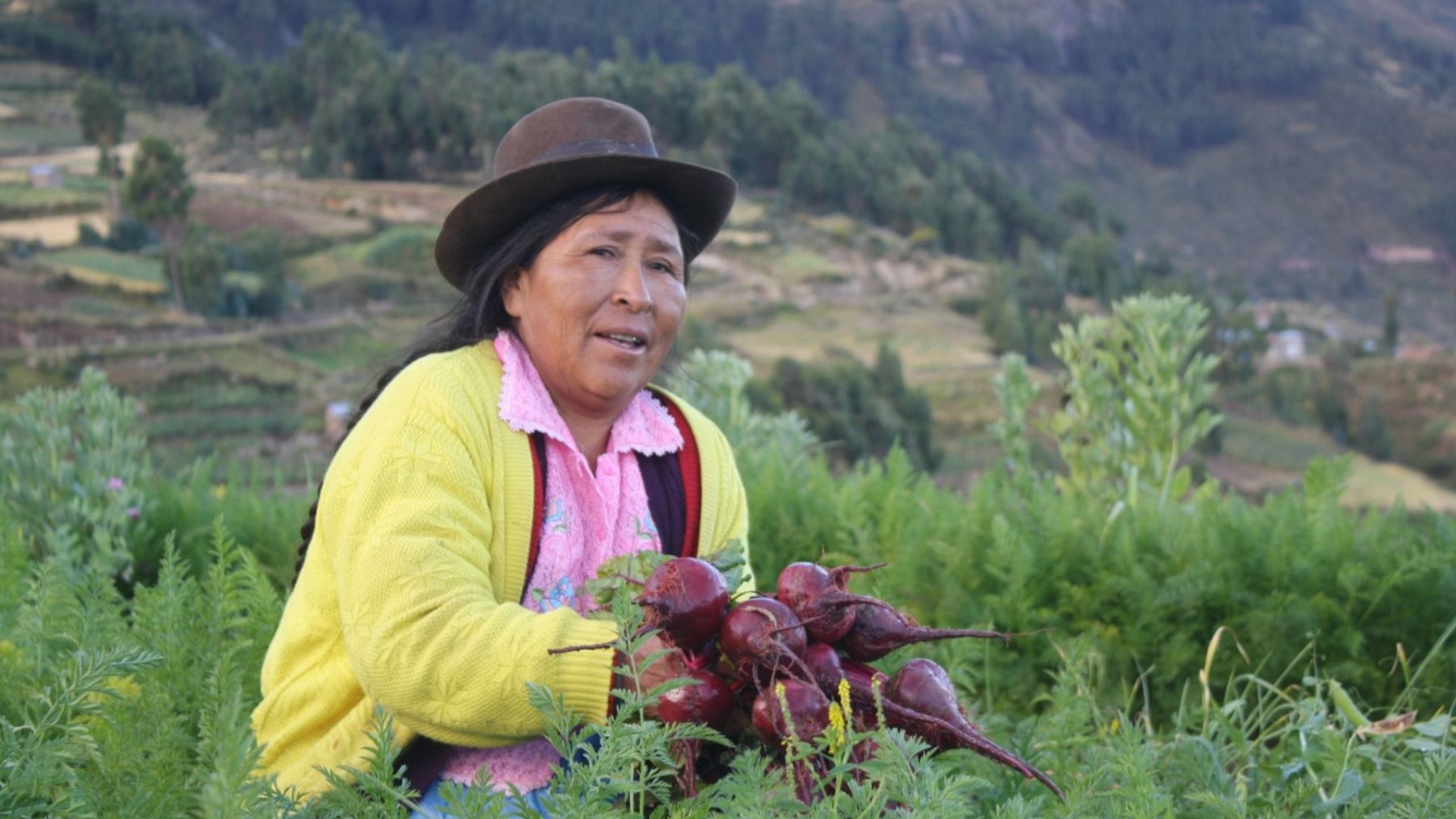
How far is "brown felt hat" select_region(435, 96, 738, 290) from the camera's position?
2240mm

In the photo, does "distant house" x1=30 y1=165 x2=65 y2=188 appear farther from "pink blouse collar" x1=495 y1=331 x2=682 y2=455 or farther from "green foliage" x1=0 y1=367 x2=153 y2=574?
"pink blouse collar" x1=495 y1=331 x2=682 y2=455

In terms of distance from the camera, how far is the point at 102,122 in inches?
1426

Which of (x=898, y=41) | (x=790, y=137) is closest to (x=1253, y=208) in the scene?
(x=898, y=41)

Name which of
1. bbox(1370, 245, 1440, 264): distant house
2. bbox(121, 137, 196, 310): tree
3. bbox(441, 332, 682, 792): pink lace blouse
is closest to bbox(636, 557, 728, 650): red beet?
bbox(441, 332, 682, 792): pink lace blouse

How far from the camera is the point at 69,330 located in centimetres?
2962

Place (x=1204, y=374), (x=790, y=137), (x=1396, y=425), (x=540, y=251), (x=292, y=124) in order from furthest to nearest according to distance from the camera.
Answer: (x=790, y=137) → (x=292, y=124) → (x=1396, y=425) → (x=1204, y=374) → (x=540, y=251)

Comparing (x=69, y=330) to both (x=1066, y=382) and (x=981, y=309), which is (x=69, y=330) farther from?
(x=981, y=309)

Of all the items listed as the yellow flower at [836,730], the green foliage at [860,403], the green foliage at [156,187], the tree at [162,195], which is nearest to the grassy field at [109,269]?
the tree at [162,195]

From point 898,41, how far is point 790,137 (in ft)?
148

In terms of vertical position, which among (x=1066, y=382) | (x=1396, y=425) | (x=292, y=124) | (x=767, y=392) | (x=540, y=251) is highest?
(x=540, y=251)

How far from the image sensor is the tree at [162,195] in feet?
107

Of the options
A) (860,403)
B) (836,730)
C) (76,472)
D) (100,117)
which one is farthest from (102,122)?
(836,730)

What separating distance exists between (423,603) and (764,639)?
0.50 m

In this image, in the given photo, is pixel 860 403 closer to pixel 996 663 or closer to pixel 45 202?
pixel 45 202
